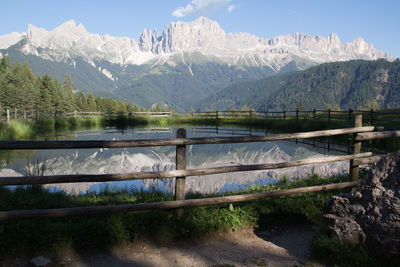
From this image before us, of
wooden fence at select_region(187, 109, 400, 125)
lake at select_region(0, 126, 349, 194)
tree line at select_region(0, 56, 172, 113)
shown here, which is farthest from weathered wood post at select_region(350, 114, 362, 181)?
tree line at select_region(0, 56, 172, 113)

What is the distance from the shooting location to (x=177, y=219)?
467cm

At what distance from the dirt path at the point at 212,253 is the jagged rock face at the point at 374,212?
59 centimetres

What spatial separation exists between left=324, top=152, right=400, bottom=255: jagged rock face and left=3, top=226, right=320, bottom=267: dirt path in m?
0.59

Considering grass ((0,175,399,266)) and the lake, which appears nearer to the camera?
grass ((0,175,399,266))

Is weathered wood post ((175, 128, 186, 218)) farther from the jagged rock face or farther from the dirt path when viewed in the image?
the jagged rock face

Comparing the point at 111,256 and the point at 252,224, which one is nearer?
the point at 111,256

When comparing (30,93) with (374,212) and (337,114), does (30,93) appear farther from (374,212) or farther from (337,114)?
(374,212)

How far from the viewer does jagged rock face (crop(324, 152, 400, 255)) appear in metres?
3.65

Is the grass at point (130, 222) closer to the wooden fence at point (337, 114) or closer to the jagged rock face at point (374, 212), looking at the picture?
the jagged rock face at point (374, 212)

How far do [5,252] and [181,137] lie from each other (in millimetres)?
2600

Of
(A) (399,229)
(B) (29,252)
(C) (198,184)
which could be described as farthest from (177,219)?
(C) (198,184)

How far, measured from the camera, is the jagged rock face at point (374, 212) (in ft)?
12.0

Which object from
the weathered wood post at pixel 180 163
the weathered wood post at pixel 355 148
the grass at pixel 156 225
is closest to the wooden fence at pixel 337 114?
the weathered wood post at pixel 355 148

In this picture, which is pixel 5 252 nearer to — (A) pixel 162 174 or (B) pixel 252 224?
(A) pixel 162 174
